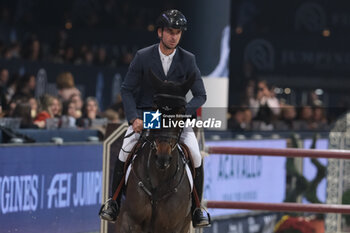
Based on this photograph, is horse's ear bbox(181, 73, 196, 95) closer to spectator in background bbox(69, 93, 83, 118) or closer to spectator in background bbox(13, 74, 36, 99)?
spectator in background bbox(69, 93, 83, 118)

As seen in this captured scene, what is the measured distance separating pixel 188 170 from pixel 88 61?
13.0 meters

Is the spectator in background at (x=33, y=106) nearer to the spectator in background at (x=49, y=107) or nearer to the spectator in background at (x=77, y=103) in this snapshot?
the spectator in background at (x=49, y=107)

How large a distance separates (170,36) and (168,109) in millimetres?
771

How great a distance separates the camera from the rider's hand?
25.9 ft

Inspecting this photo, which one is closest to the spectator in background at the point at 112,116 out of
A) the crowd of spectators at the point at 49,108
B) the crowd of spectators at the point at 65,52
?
the crowd of spectators at the point at 49,108

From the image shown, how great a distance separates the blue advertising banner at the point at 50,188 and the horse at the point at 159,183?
2.50m

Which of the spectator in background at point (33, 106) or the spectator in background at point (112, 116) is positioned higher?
the spectator in background at point (33, 106)

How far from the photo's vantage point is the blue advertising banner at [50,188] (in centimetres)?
1027

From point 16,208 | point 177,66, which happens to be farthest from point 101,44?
point 177,66

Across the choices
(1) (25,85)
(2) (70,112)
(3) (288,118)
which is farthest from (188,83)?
(3) (288,118)

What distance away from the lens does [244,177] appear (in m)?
13.7

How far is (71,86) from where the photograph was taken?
14.8 meters

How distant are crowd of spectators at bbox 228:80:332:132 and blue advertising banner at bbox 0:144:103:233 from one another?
4780 millimetres

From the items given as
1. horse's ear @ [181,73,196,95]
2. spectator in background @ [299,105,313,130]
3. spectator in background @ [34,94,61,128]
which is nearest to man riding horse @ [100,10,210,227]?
horse's ear @ [181,73,196,95]
